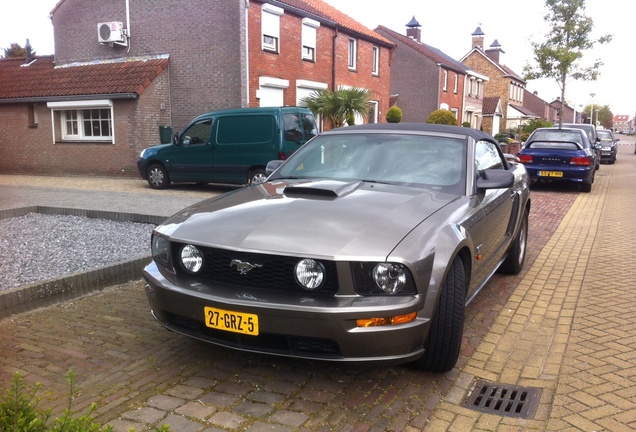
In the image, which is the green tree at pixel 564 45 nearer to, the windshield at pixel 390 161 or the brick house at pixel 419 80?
the brick house at pixel 419 80

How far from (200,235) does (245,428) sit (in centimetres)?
115

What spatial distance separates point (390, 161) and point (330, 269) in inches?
67.9

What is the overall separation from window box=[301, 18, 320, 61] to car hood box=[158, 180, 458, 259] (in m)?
18.7

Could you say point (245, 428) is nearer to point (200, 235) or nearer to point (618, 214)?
point (200, 235)

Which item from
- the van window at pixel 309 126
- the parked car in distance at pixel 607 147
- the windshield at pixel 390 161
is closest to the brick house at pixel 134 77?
the van window at pixel 309 126

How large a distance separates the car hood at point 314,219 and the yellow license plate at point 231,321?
1.23 ft

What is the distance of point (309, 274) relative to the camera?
3121mm

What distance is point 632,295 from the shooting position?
5.52 meters

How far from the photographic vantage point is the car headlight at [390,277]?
3080 mm

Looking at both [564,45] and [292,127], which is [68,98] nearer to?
[292,127]

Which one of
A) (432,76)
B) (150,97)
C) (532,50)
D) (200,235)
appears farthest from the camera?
(432,76)

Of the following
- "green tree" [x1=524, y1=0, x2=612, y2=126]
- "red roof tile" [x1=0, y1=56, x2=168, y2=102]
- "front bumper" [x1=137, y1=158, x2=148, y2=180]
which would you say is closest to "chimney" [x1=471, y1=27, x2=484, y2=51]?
"green tree" [x1=524, y1=0, x2=612, y2=126]

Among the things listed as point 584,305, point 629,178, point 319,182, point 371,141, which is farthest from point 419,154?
point 629,178

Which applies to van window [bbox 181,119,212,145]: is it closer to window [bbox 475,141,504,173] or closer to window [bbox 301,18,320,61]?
window [bbox 301,18,320,61]
